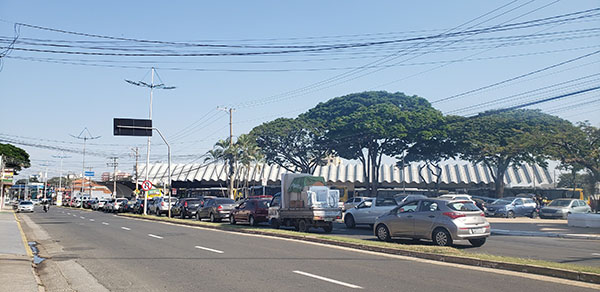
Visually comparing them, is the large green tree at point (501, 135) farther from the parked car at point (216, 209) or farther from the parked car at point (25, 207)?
the parked car at point (25, 207)

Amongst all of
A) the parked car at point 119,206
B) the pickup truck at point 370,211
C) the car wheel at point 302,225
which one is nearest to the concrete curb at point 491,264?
the car wheel at point 302,225

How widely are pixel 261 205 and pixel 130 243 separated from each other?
421 inches

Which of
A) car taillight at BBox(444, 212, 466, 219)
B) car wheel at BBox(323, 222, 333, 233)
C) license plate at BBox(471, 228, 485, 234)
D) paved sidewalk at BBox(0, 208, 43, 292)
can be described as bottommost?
paved sidewalk at BBox(0, 208, 43, 292)

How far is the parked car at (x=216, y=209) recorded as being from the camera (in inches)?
1236

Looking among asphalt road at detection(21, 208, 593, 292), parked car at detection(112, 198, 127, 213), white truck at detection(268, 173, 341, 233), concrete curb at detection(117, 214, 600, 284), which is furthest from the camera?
parked car at detection(112, 198, 127, 213)

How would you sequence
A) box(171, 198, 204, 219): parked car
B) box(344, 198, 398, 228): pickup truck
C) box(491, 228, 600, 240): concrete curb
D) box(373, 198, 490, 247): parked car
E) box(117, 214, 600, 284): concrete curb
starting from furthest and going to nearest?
box(171, 198, 204, 219): parked car < box(344, 198, 398, 228): pickup truck < box(491, 228, 600, 240): concrete curb < box(373, 198, 490, 247): parked car < box(117, 214, 600, 284): concrete curb

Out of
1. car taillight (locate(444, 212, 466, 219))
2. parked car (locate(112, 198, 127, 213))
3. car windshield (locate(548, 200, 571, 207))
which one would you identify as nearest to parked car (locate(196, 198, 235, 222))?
car taillight (locate(444, 212, 466, 219))

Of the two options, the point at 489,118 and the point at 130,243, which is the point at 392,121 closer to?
the point at 489,118

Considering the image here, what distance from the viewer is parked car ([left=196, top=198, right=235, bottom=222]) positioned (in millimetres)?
31406

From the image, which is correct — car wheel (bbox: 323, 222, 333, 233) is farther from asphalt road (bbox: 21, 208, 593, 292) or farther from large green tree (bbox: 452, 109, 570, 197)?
large green tree (bbox: 452, 109, 570, 197)

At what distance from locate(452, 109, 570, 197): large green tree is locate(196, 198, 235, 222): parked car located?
2954 centimetres

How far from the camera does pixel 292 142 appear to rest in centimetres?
6141

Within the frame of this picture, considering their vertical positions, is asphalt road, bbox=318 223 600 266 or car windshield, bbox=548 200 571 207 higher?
car windshield, bbox=548 200 571 207

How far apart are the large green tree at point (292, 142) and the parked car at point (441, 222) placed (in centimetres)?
4322
